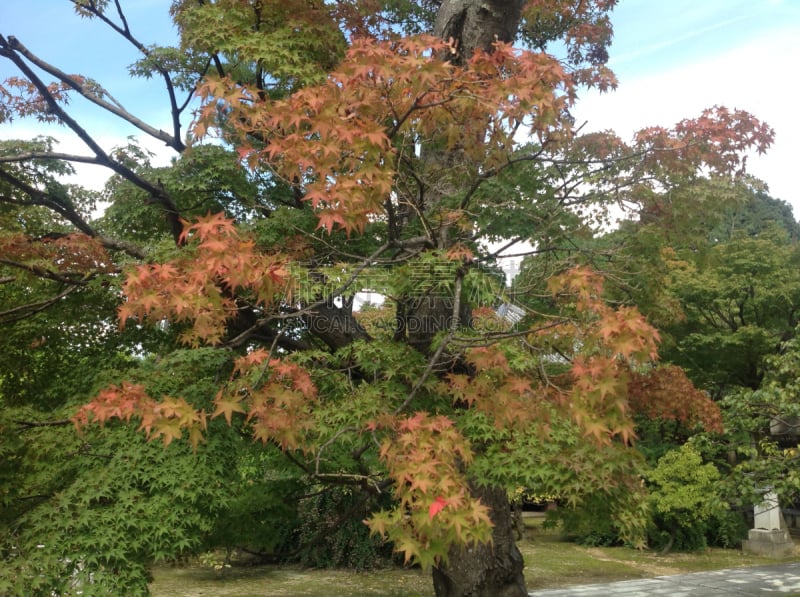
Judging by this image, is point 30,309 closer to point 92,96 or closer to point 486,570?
point 92,96

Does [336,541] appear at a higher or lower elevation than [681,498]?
lower

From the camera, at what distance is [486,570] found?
635cm

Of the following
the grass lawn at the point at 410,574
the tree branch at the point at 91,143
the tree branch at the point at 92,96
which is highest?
the tree branch at the point at 92,96

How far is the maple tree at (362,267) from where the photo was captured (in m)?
3.62

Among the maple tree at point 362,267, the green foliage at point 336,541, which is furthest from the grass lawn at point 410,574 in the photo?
the maple tree at point 362,267

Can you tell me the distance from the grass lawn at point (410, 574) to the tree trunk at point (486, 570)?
475 centimetres

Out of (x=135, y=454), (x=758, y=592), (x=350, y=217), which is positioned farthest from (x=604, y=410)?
(x=758, y=592)

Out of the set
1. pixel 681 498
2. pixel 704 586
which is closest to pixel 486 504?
pixel 704 586

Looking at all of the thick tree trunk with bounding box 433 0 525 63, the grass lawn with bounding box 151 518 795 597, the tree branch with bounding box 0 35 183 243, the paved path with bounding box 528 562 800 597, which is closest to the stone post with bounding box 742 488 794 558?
the grass lawn with bounding box 151 518 795 597

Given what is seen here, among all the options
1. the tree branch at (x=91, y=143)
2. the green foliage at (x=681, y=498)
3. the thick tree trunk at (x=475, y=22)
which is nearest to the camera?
the tree branch at (x=91, y=143)

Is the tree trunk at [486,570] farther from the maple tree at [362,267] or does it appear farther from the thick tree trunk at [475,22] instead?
the thick tree trunk at [475,22]

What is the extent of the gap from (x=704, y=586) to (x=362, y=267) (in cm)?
1026

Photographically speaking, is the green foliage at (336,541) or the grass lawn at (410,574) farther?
the green foliage at (336,541)

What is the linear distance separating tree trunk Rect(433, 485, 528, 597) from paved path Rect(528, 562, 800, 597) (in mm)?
3849
